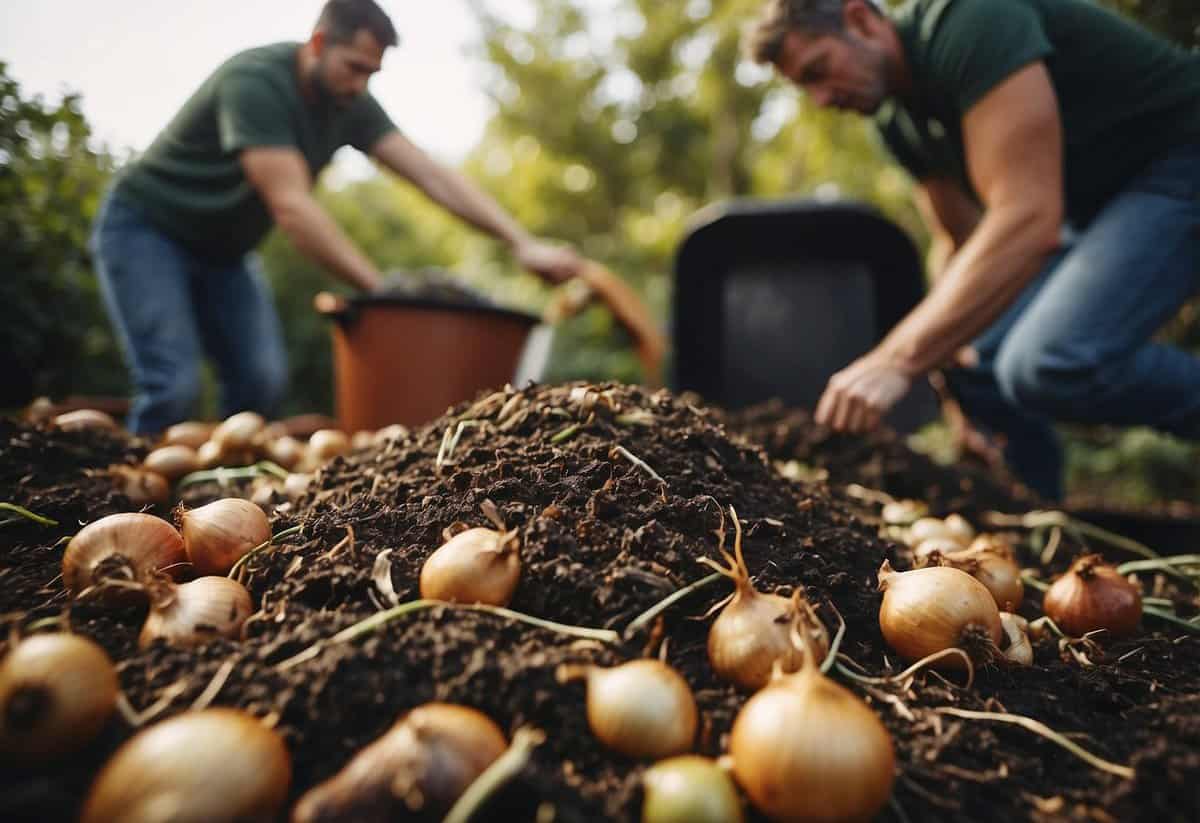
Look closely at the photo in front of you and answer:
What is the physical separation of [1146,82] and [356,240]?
33.0 feet

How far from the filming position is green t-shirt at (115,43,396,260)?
2814mm

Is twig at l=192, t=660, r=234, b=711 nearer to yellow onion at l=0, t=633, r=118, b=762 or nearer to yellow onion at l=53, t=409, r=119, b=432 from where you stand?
yellow onion at l=0, t=633, r=118, b=762

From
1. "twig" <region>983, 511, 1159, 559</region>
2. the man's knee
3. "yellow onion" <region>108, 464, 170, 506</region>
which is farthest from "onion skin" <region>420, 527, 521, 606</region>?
the man's knee

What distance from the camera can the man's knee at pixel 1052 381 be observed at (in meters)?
2.54

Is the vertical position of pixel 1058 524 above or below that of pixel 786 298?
below

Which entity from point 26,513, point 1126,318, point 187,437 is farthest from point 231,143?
point 1126,318

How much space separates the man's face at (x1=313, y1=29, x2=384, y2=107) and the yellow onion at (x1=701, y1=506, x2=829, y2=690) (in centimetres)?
257

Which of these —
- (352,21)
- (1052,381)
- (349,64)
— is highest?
(352,21)

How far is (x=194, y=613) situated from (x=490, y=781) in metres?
0.57

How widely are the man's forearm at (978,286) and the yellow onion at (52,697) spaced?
2232 mm

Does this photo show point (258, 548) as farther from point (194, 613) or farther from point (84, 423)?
point (84, 423)

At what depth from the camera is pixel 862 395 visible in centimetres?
228

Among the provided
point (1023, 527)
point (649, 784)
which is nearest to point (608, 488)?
point (649, 784)

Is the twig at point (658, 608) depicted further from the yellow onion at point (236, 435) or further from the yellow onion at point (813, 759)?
the yellow onion at point (236, 435)
